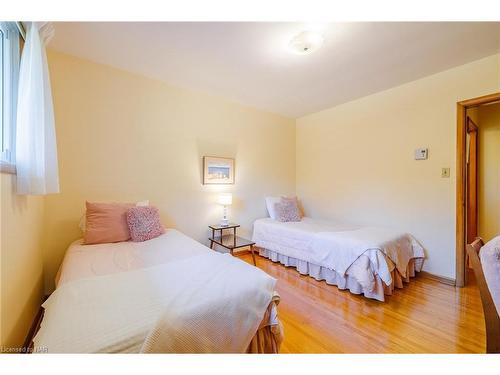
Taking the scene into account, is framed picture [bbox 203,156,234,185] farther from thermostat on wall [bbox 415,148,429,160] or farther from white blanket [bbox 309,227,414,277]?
thermostat on wall [bbox 415,148,429,160]

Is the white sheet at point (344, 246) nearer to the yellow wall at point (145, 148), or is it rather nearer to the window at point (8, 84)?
the yellow wall at point (145, 148)

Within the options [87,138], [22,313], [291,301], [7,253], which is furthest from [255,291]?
[87,138]

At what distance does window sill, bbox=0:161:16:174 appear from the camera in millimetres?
1037

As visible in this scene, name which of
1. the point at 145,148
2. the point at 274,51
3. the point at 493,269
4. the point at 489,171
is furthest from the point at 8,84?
the point at 489,171

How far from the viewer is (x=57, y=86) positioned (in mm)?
2018

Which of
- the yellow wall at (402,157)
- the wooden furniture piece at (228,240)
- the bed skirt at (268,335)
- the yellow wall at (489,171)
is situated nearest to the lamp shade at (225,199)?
the wooden furniture piece at (228,240)

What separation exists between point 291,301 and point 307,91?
2.57m

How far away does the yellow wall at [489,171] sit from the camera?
285 centimetres

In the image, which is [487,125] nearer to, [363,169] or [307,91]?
[363,169]

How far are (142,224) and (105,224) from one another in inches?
11.9

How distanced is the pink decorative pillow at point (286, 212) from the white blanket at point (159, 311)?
6.50 feet

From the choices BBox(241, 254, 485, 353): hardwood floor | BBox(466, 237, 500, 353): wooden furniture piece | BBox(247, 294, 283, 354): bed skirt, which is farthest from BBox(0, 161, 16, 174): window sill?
BBox(466, 237, 500, 353): wooden furniture piece

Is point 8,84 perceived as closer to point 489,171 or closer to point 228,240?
point 228,240

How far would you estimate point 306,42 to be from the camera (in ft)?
5.71
